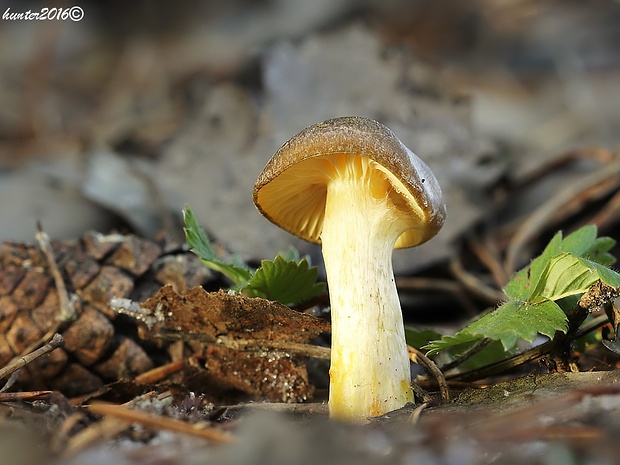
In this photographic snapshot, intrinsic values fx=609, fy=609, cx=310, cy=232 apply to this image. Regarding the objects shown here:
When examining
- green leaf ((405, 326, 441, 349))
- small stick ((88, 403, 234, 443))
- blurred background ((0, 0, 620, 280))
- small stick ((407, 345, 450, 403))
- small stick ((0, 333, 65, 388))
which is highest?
blurred background ((0, 0, 620, 280))

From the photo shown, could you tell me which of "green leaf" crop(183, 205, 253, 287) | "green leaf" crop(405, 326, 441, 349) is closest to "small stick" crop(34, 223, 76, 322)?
"green leaf" crop(183, 205, 253, 287)

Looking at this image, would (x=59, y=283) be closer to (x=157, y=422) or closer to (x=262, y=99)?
(x=157, y=422)

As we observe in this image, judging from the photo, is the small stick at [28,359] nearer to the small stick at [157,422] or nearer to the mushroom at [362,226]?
the small stick at [157,422]

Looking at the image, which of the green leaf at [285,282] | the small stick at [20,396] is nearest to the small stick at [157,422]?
the small stick at [20,396]

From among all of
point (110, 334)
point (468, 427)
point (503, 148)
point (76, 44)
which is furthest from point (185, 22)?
point (468, 427)

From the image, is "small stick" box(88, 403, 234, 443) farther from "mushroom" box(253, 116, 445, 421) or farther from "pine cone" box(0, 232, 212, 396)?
"pine cone" box(0, 232, 212, 396)

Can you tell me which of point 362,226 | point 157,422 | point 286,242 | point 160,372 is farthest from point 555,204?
point 157,422

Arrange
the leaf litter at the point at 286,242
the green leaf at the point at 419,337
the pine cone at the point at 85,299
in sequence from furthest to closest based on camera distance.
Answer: the pine cone at the point at 85,299 → the green leaf at the point at 419,337 → the leaf litter at the point at 286,242
